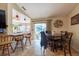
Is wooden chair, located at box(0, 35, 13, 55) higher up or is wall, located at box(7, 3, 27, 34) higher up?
wall, located at box(7, 3, 27, 34)

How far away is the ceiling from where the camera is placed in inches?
88.0

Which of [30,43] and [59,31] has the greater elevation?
[59,31]

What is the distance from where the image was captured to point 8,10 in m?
2.20

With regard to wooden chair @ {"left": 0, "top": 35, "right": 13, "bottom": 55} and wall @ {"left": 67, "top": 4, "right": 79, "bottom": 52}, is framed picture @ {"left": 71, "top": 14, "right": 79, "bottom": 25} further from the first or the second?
wooden chair @ {"left": 0, "top": 35, "right": 13, "bottom": 55}

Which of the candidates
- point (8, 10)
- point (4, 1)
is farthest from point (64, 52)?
point (4, 1)

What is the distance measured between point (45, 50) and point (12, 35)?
65cm

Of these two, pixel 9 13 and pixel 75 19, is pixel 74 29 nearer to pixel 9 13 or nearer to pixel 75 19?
pixel 75 19

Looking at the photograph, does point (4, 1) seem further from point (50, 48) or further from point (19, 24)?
point (50, 48)

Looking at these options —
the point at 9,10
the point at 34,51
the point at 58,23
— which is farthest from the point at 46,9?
the point at 34,51

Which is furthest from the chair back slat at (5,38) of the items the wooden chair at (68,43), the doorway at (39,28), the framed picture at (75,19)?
the framed picture at (75,19)

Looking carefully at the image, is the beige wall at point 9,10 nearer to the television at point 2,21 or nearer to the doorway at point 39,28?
the television at point 2,21

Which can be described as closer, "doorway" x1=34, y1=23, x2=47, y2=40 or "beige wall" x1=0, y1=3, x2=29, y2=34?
"beige wall" x1=0, y1=3, x2=29, y2=34

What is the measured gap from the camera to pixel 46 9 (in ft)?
7.46

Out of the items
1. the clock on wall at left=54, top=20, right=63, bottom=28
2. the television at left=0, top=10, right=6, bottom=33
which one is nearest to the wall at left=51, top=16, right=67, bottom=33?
the clock on wall at left=54, top=20, right=63, bottom=28
